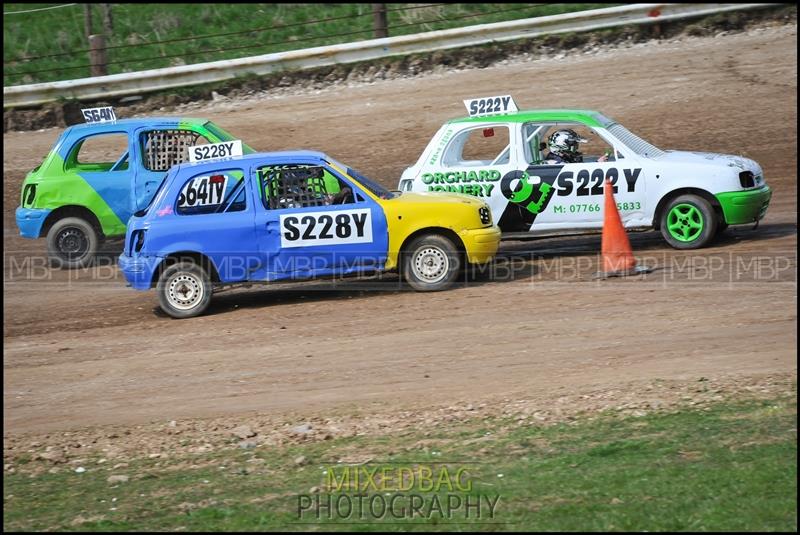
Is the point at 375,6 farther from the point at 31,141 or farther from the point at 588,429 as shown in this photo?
the point at 588,429

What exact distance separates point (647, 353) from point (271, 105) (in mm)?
11984

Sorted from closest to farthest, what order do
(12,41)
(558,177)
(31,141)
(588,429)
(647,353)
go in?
(588,429)
(647,353)
(558,177)
(31,141)
(12,41)

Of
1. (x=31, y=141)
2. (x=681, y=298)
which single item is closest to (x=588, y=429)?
(x=681, y=298)

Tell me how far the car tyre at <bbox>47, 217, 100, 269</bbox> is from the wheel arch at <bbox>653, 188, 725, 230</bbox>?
7574mm

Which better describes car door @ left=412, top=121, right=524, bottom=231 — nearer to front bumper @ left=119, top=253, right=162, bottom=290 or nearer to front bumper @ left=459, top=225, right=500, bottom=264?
front bumper @ left=459, top=225, right=500, bottom=264

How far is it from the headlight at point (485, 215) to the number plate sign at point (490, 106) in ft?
5.44

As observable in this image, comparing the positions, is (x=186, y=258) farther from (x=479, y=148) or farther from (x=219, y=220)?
(x=479, y=148)

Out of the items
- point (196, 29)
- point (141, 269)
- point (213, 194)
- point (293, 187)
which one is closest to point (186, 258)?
point (141, 269)

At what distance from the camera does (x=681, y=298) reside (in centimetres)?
1084

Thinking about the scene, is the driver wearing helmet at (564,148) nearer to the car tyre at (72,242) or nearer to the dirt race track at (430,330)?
the dirt race track at (430,330)

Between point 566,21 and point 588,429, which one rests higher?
point 566,21

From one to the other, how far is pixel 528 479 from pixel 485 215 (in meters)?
5.43

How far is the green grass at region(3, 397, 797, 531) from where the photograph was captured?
6.31 metres

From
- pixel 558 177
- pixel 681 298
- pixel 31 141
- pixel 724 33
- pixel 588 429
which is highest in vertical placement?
pixel 724 33
